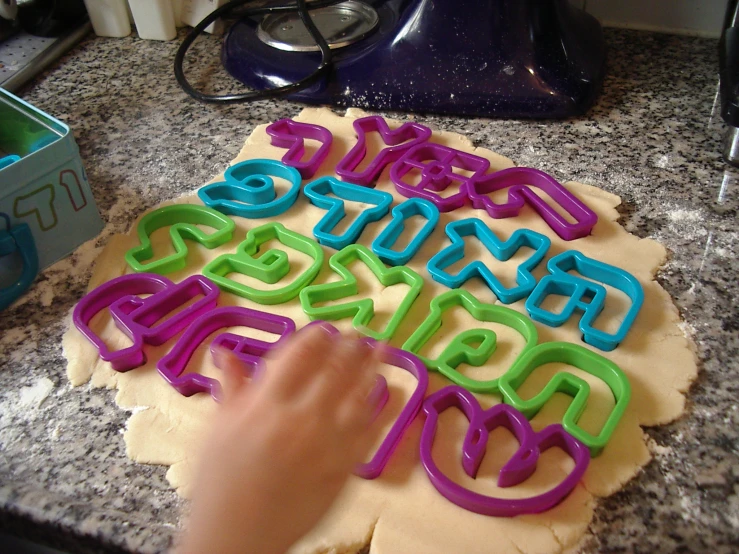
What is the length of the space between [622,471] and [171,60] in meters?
0.98

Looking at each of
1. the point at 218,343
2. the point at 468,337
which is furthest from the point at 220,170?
the point at 468,337

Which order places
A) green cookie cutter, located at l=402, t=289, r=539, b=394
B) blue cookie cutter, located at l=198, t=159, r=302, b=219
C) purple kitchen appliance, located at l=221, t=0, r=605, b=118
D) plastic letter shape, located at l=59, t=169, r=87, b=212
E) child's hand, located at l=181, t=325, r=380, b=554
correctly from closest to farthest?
1. child's hand, located at l=181, t=325, r=380, b=554
2. green cookie cutter, located at l=402, t=289, r=539, b=394
3. plastic letter shape, located at l=59, t=169, r=87, b=212
4. blue cookie cutter, located at l=198, t=159, r=302, b=219
5. purple kitchen appliance, located at l=221, t=0, r=605, b=118

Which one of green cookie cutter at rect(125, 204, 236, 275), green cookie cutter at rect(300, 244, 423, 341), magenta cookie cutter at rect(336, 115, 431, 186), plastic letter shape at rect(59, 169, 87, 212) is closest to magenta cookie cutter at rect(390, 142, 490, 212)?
magenta cookie cutter at rect(336, 115, 431, 186)

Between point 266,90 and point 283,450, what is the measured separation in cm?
64

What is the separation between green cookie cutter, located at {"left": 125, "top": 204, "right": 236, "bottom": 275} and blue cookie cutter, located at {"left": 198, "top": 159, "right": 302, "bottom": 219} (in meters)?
0.02

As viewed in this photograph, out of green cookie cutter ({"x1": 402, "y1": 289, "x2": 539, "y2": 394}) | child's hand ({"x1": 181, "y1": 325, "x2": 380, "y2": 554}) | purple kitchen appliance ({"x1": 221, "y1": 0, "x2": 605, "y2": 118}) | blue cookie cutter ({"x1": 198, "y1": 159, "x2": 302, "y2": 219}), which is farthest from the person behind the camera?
purple kitchen appliance ({"x1": 221, "y1": 0, "x2": 605, "y2": 118})

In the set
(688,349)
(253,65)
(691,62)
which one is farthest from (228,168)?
(691,62)

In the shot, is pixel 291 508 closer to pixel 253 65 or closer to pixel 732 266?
pixel 732 266

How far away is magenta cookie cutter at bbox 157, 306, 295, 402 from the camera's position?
64cm

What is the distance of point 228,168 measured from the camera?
907mm

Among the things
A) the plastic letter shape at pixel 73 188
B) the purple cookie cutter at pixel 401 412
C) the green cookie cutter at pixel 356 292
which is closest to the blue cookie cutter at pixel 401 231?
the green cookie cutter at pixel 356 292

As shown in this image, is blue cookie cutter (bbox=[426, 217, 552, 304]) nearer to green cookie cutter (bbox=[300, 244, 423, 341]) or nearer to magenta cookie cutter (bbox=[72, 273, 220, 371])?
green cookie cutter (bbox=[300, 244, 423, 341])

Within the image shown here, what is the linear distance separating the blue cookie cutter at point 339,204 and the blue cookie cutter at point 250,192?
0.03 meters

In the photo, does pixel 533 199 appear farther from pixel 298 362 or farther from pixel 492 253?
pixel 298 362
